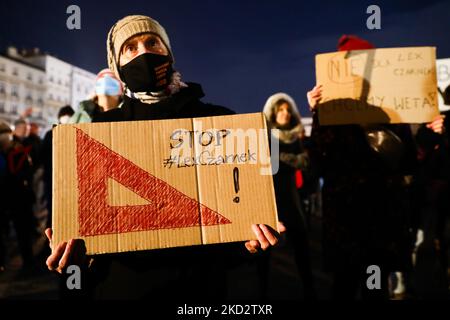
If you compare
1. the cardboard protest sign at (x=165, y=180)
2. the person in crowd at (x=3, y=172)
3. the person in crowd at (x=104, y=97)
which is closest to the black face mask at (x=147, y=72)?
the cardboard protest sign at (x=165, y=180)

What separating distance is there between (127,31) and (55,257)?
1062 millimetres

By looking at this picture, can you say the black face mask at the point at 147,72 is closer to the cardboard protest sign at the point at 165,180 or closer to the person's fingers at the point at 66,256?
the cardboard protest sign at the point at 165,180

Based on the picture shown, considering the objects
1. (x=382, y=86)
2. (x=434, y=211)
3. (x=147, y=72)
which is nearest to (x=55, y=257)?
(x=147, y=72)

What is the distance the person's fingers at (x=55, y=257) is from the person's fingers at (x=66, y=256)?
0.01 meters

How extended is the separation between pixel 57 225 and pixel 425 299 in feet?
11.5

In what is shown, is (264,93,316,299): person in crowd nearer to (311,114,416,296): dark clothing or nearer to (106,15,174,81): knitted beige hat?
(311,114,416,296): dark clothing

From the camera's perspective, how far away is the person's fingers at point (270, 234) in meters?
1.33

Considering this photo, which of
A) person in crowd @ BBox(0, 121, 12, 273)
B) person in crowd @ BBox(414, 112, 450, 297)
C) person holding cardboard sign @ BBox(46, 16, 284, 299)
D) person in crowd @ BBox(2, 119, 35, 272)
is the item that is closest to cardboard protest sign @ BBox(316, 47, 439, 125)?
person holding cardboard sign @ BBox(46, 16, 284, 299)

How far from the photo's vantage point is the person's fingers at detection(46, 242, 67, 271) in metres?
1.24

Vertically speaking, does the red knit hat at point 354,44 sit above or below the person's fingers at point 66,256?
above

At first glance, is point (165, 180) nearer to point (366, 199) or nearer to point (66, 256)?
point (66, 256)

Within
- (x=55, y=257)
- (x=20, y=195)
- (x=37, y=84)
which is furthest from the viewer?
(x=37, y=84)

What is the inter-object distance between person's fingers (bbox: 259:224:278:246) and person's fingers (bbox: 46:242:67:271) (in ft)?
2.32

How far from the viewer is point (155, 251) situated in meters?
1.58
